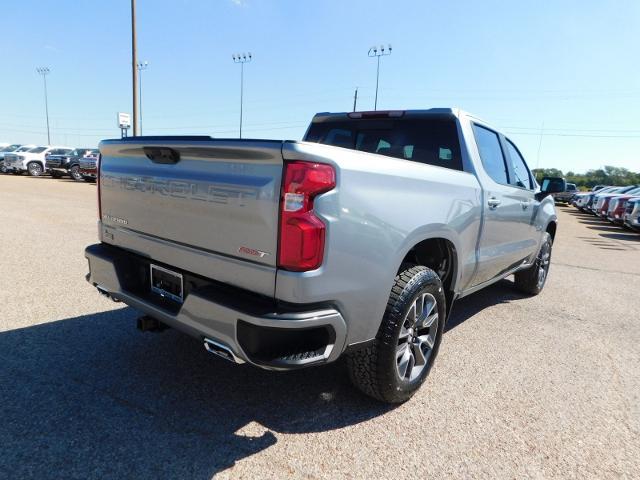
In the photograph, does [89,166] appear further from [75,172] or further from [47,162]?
[47,162]

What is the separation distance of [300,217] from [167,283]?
1.04 m

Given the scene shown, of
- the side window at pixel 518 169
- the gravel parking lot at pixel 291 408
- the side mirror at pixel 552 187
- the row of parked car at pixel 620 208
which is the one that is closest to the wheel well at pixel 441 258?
the gravel parking lot at pixel 291 408

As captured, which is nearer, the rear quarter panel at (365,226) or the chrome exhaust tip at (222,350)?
the rear quarter panel at (365,226)

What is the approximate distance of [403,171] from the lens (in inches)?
94.3

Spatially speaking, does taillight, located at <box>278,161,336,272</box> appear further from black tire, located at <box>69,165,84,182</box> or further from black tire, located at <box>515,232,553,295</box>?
black tire, located at <box>69,165,84,182</box>

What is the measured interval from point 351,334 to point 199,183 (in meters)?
1.08

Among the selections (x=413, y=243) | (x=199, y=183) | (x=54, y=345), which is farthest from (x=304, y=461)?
(x=54, y=345)

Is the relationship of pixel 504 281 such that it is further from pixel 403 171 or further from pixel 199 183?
pixel 199 183

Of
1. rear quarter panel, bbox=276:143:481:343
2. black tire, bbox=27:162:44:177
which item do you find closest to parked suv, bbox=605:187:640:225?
rear quarter panel, bbox=276:143:481:343

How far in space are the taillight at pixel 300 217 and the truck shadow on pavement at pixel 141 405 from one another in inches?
A: 41.0

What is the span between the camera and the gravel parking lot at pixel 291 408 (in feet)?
6.93

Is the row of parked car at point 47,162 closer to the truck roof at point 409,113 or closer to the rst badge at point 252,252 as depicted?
the truck roof at point 409,113

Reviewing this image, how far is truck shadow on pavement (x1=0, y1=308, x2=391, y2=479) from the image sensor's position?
2.05 meters

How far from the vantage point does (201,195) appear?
220 cm
